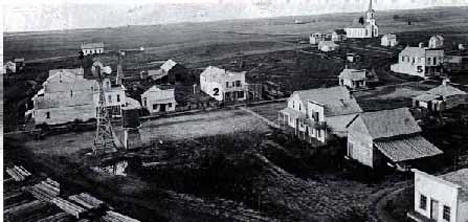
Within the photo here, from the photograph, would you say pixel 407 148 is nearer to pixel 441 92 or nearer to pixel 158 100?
pixel 441 92

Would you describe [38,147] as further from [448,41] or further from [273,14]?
[448,41]

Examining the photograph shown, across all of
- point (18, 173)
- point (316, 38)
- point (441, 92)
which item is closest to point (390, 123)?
point (441, 92)

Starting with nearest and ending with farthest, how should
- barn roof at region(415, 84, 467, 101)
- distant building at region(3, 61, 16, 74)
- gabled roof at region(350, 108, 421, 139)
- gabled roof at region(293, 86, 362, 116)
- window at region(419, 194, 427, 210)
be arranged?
window at region(419, 194, 427, 210)
distant building at region(3, 61, 16, 74)
gabled roof at region(350, 108, 421, 139)
barn roof at region(415, 84, 467, 101)
gabled roof at region(293, 86, 362, 116)

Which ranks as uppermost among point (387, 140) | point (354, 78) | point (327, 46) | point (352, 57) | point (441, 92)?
point (327, 46)

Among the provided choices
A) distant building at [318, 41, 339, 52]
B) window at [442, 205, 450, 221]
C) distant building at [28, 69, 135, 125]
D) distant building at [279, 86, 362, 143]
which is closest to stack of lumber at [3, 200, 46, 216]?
distant building at [28, 69, 135, 125]

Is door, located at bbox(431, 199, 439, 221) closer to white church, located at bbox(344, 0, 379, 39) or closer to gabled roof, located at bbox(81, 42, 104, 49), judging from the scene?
white church, located at bbox(344, 0, 379, 39)

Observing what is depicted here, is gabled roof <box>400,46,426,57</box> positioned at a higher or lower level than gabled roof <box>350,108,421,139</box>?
higher

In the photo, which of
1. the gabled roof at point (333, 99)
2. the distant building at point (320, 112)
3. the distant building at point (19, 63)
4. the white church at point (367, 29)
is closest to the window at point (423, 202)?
the distant building at point (320, 112)
